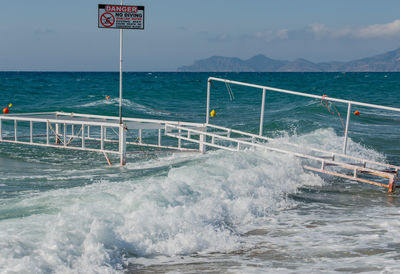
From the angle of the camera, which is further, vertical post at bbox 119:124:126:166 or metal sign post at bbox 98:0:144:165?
vertical post at bbox 119:124:126:166

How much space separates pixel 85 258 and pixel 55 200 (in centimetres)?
237

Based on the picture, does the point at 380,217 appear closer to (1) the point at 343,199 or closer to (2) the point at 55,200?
(1) the point at 343,199

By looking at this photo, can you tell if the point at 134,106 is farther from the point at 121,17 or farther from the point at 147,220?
the point at 147,220

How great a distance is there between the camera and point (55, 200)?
727 cm

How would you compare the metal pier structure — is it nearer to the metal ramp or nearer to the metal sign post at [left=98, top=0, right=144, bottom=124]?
the metal ramp

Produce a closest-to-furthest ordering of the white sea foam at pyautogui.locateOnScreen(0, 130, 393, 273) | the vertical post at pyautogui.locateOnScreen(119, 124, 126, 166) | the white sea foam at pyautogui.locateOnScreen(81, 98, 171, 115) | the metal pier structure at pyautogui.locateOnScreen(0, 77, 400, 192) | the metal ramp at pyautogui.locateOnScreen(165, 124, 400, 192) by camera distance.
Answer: the white sea foam at pyautogui.locateOnScreen(0, 130, 393, 273) → the metal ramp at pyautogui.locateOnScreen(165, 124, 400, 192) → the metal pier structure at pyautogui.locateOnScreen(0, 77, 400, 192) → the vertical post at pyautogui.locateOnScreen(119, 124, 126, 166) → the white sea foam at pyautogui.locateOnScreen(81, 98, 171, 115)

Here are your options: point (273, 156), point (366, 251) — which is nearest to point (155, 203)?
point (366, 251)

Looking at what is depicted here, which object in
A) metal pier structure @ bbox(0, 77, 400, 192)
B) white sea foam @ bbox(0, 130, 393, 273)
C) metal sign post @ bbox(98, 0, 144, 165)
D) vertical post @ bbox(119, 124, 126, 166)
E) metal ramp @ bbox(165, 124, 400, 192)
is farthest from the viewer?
vertical post @ bbox(119, 124, 126, 166)

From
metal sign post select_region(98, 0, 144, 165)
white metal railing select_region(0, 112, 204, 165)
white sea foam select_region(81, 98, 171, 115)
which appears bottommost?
white sea foam select_region(81, 98, 171, 115)

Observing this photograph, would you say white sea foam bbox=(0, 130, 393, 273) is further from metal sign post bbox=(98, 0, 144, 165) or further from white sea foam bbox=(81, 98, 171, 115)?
white sea foam bbox=(81, 98, 171, 115)

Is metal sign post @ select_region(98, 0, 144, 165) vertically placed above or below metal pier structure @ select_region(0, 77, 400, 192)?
above

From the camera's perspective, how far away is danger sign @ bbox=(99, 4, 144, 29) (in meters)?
10.1

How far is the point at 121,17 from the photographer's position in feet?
33.4

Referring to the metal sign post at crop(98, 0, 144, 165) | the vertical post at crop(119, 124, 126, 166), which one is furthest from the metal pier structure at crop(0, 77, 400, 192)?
the metal sign post at crop(98, 0, 144, 165)
